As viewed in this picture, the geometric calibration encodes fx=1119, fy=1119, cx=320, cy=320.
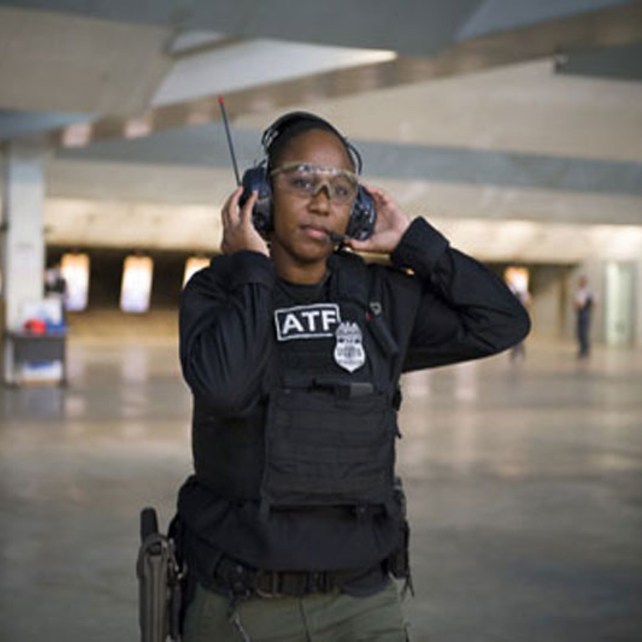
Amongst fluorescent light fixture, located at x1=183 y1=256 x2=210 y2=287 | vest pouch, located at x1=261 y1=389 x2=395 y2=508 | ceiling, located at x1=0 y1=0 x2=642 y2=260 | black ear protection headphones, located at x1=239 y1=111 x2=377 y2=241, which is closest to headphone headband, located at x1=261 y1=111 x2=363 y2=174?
black ear protection headphones, located at x1=239 y1=111 x2=377 y2=241

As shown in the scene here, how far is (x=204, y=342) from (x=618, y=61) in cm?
1118

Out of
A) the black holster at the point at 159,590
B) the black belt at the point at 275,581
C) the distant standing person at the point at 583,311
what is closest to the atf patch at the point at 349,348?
the black belt at the point at 275,581

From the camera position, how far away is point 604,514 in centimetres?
854

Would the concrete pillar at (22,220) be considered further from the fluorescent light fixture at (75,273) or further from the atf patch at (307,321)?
the fluorescent light fixture at (75,273)

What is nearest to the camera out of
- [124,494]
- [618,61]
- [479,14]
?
[124,494]

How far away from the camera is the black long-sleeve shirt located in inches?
94.4

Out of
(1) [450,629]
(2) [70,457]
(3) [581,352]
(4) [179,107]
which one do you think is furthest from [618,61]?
(3) [581,352]

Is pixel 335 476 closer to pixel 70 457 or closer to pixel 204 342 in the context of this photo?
pixel 204 342

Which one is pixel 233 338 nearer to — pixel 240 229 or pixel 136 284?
pixel 240 229

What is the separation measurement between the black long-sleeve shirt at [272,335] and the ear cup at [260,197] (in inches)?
5.5

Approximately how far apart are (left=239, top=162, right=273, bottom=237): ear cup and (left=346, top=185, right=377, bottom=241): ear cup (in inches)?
7.9

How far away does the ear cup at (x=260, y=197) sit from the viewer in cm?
265

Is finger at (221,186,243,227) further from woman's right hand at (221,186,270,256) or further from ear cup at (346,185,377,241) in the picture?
ear cup at (346,185,377,241)

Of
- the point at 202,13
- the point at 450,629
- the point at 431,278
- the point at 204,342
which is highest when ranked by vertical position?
the point at 202,13
